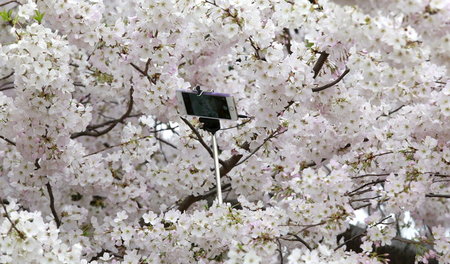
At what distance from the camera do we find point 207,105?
4.39 metres

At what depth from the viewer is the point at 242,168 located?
5.10 m

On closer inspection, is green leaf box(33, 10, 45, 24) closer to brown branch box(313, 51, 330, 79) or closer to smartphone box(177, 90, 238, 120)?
smartphone box(177, 90, 238, 120)

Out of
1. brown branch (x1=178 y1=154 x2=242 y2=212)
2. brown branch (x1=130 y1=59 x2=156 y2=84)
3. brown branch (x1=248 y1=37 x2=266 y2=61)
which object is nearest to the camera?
brown branch (x1=248 y1=37 x2=266 y2=61)

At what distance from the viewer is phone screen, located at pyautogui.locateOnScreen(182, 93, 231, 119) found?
4.34m

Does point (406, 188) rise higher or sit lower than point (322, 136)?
lower

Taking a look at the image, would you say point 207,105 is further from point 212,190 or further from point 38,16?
point 212,190

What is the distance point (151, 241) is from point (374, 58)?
1565 mm

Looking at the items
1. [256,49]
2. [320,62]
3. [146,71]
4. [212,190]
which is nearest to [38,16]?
[146,71]

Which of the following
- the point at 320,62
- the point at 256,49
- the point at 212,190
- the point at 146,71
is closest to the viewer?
the point at 256,49

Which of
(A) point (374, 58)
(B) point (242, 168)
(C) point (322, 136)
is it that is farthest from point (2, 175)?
(A) point (374, 58)

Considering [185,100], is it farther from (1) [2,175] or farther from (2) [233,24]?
(1) [2,175]

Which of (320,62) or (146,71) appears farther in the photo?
(146,71)

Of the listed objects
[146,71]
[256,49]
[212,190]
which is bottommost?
[212,190]

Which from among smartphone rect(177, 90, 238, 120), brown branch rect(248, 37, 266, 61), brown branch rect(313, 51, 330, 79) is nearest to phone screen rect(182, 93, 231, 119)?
smartphone rect(177, 90, 238, 120)
